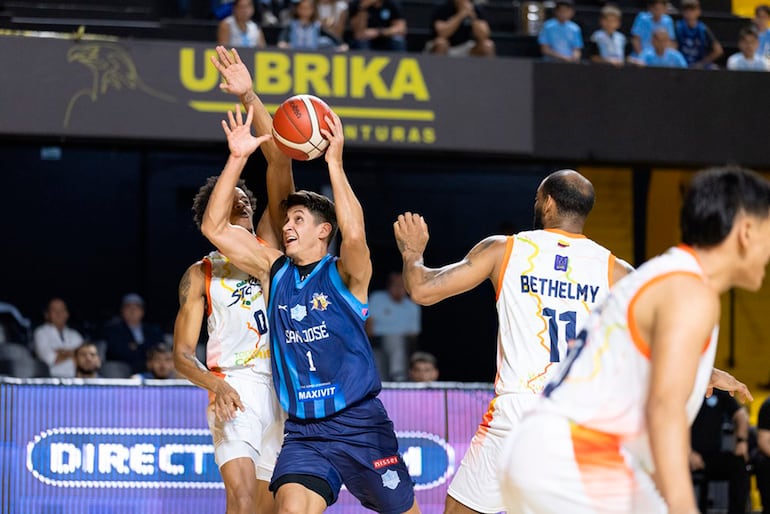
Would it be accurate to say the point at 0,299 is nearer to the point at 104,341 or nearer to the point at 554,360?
the point at 104,341

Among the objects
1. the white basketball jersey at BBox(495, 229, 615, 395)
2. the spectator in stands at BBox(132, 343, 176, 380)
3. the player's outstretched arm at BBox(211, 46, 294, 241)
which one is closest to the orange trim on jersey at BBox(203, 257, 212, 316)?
the player's outstretched arm at BBox(211, 46, 294, 241)

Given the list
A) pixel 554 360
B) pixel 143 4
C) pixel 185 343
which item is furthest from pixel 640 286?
pixel 143 4

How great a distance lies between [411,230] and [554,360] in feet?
3.00

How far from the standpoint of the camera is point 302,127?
5.92m

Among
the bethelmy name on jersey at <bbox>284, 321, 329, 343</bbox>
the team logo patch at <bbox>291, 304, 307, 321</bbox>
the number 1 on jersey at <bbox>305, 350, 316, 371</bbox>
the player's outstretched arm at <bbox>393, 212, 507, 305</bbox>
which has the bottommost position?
the number 1 on jersey at <bbox>305, 350, 316, 371</bbox>

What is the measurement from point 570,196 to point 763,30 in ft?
33.9

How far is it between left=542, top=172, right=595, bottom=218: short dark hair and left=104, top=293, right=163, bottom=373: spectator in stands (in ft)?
24.2

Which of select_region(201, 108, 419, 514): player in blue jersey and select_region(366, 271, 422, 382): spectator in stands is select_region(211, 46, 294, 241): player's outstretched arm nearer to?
select_region(201, 108, 419, 514): player in blue jersey

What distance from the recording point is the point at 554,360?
551cm

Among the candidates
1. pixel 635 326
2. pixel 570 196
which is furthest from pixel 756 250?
pixel 570 196

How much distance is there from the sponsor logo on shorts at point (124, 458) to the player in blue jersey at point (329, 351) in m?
3.61

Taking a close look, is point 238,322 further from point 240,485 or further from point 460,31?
point 460,31

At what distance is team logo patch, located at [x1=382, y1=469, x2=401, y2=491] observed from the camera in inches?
219

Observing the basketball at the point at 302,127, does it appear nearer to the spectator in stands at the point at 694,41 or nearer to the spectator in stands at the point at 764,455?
the spectator in stands at the point at 764,455
